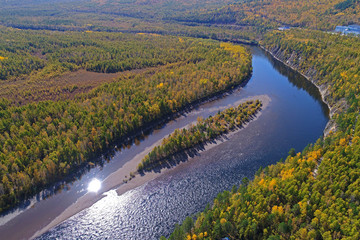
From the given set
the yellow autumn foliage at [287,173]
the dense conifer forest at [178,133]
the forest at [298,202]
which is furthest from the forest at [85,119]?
the yellow autumn foliage at [287,173]

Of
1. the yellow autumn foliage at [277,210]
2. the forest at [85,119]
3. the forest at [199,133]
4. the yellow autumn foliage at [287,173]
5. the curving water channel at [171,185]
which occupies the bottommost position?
the curving water channel at [171,185]

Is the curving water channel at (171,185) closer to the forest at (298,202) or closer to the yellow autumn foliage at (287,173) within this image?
the forest at (298,202)

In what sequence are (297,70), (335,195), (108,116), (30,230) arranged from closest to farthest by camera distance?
(335,195) → (30,230) → (108,116) → (297,70)

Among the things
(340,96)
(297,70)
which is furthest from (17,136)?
(297,70)

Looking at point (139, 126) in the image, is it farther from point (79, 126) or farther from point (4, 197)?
point (4, 197)

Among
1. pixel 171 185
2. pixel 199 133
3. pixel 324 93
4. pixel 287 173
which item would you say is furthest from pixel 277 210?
pixel 324 93

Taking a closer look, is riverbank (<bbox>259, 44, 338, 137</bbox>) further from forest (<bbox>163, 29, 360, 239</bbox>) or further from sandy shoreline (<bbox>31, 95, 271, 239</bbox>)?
sandy shoreline (<bbox>31, 95, 271, 239</bbox>)
